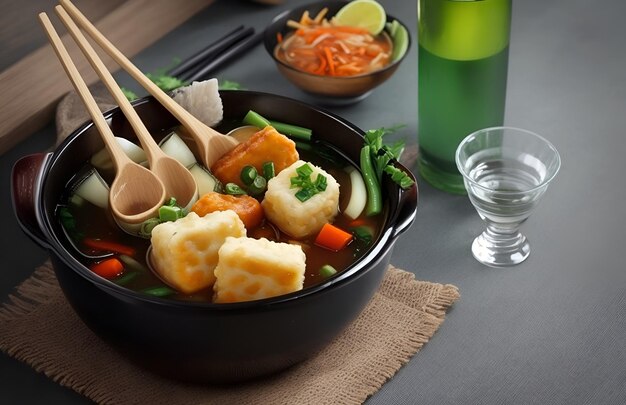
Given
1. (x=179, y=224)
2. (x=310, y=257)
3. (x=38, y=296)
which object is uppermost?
(x=179, y=224)

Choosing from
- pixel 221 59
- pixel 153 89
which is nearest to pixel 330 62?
pixel 221 59

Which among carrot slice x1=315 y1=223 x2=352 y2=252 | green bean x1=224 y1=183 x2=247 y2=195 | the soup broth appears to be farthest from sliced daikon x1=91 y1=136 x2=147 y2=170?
carrot slice x1=315 y1=223 x2=352 y2=252

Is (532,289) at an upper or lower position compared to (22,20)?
lower

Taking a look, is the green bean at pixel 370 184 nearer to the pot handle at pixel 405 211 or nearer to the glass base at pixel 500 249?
the pot handle at pixel 405 211

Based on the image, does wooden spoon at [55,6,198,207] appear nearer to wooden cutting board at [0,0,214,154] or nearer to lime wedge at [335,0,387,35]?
wooden cutting board at [0,0,214,154]

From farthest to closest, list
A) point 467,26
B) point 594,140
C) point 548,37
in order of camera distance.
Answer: point 548,37 → point 594,140 → point 467,26

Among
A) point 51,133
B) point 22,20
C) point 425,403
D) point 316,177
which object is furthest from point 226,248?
point 22,20

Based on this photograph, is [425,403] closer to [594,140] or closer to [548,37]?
[594,140]

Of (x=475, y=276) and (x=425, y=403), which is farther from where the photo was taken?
(x=475, y=276)
